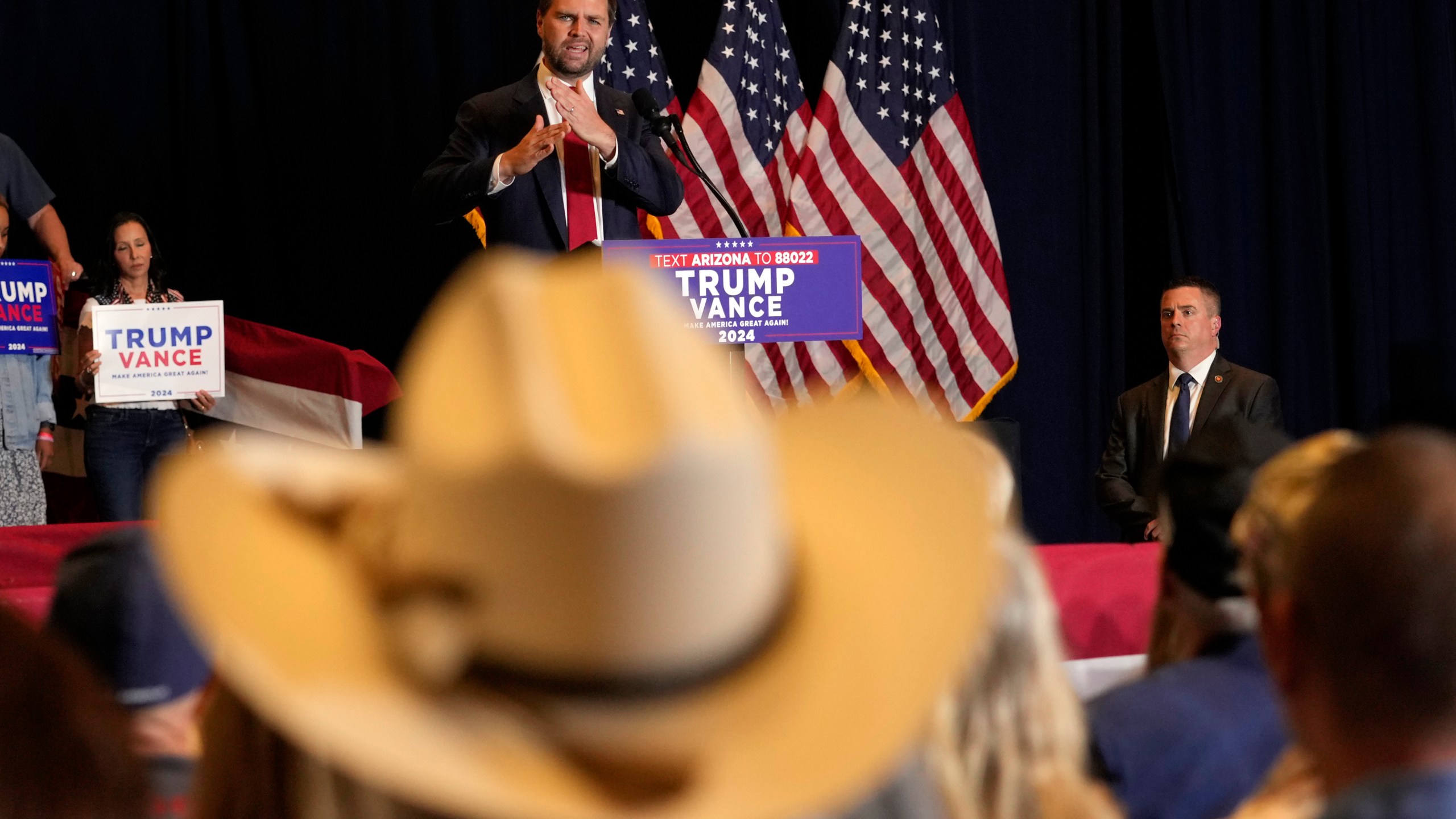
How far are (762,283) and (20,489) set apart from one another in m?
2.49

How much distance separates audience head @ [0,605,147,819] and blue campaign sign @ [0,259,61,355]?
4020 mm

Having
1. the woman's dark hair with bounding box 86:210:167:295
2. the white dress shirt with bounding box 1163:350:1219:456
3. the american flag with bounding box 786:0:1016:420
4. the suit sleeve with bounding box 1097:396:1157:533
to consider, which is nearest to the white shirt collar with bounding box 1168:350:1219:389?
the white dress shirt with bounding box 1163:350:1219:456

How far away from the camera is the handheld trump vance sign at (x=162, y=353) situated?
4.54 meters

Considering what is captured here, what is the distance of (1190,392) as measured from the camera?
5.36 meters

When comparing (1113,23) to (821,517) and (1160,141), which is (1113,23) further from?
(821,517)

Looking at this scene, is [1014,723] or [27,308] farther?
[27,308]

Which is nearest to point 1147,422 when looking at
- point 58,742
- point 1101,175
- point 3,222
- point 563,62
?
point 1101,175

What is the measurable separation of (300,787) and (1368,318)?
6.92m

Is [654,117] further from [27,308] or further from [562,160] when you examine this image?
[27,308]

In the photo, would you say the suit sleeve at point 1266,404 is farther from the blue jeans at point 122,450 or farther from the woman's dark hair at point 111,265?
the woman's dark hair at point 111,265

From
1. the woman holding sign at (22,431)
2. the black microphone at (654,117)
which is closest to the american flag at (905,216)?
the black microphone at (654,117)

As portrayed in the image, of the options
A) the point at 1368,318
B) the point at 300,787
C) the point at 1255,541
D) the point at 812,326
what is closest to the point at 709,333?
the point at 812,326

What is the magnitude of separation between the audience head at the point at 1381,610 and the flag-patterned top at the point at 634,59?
5.10m

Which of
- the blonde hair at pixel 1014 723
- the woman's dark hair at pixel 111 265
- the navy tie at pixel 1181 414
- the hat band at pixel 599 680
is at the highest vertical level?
the woman's dark hair at pixel 111 265
